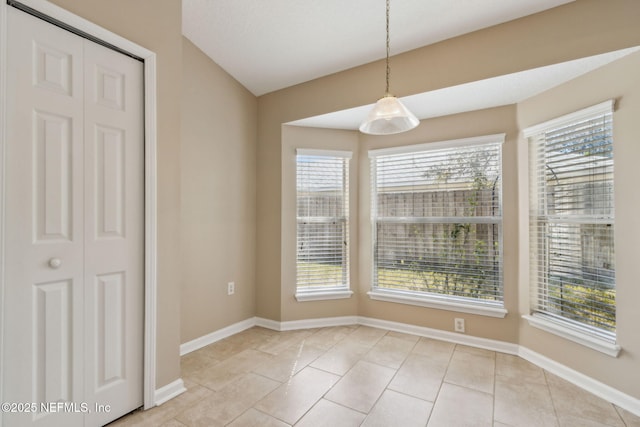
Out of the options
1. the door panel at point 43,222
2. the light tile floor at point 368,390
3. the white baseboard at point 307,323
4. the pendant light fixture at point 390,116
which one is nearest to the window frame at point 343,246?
the white baseboard at point 307,323

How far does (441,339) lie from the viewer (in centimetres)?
310

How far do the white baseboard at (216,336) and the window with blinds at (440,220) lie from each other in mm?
1523

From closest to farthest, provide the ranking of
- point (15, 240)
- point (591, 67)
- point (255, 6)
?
point (15, 240)
point (591, 67)
point (255, 6)

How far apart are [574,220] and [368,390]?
2.07m

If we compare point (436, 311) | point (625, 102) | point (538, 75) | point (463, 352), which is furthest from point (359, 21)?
point (463, 352)

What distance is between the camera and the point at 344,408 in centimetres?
199

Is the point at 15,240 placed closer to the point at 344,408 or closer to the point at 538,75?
the point at 344,408

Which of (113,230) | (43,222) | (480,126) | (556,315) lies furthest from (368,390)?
(480,126)

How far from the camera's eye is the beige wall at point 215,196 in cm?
281

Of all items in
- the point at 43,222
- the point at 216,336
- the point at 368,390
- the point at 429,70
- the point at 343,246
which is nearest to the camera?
the point at 43,222

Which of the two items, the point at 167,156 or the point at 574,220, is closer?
the point at 167,156

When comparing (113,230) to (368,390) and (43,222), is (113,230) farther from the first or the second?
(368,390)

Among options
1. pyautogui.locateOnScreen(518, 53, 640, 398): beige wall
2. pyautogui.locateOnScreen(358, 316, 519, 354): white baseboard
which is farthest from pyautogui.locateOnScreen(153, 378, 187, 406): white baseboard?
pyautogui.locateOnScreen(518, 53, 640, 398): beige wall

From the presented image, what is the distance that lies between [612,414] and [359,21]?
3.23 metres
